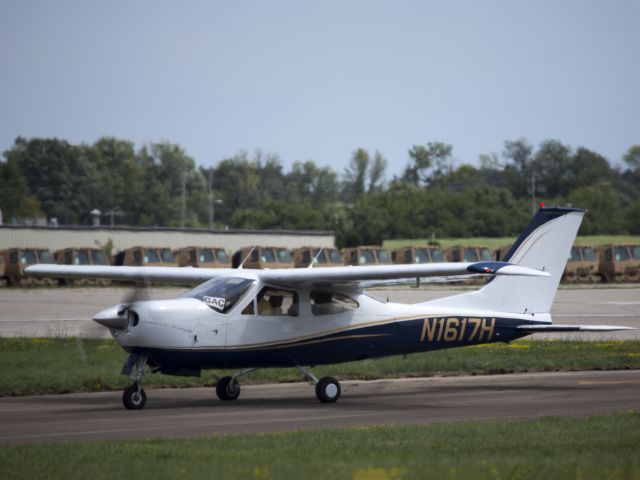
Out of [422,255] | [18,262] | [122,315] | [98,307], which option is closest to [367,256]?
[422,255]

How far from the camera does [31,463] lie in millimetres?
10734

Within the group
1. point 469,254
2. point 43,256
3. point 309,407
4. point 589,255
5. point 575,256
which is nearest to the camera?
point 309,407

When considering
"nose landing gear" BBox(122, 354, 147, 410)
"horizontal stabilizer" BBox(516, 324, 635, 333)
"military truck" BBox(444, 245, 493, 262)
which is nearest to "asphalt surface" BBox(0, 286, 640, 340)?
"nose landing gear" BBox(122, 354, 147, 410)

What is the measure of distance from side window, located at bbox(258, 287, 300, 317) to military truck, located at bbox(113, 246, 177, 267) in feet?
147

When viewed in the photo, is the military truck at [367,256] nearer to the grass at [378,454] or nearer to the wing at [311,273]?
the wing at [311,273]

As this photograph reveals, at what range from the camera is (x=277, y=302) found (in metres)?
17.2

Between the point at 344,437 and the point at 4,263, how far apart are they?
49455mm

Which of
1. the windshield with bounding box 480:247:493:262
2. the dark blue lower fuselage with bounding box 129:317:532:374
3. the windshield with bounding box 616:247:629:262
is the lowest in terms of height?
the dark blue lower fuselage with bounding box 129:317:532:374

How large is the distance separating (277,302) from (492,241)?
81.0 meters

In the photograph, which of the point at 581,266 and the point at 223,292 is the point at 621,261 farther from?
the point at 223,292

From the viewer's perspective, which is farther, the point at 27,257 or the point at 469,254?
the point at 469,254

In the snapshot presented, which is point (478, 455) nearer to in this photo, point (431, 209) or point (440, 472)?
point (440, 472)

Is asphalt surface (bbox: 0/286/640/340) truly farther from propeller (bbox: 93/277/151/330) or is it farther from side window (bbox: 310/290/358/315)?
propeller (bbox: 93/277/151/330)

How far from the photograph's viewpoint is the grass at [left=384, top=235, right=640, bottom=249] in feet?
290
